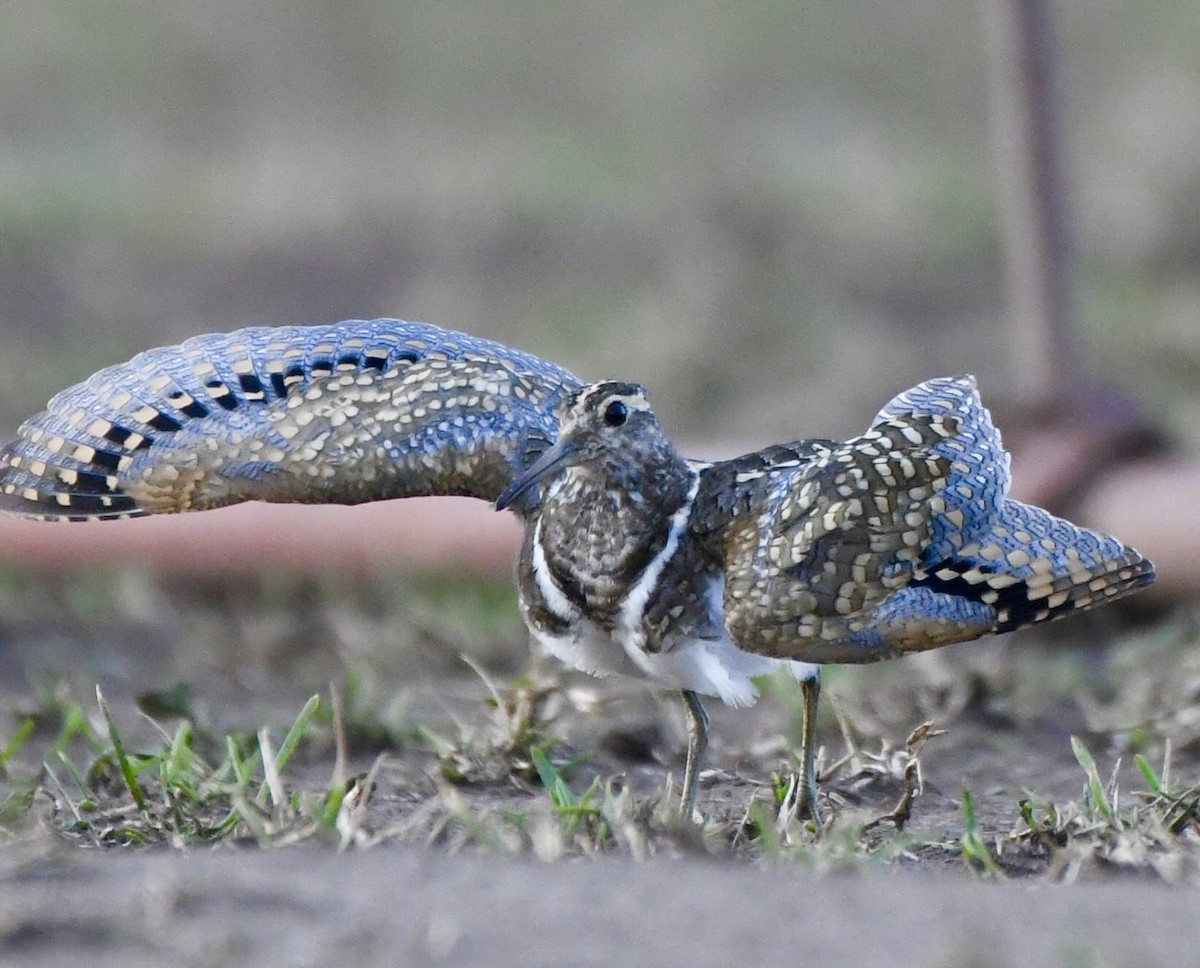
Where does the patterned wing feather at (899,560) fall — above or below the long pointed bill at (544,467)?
below

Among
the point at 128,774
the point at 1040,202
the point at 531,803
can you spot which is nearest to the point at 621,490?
the point at 531,803

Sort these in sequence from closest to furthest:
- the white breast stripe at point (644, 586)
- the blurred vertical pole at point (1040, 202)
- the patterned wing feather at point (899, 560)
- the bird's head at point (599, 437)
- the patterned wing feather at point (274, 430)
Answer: the patterned wing feather at point (899, 560), the white breast stripe at point (644, 586), the bird's head at point (599, 437), the patterned wing feather at point (274, 430), the blurred vertical pole at point (1040, 202)

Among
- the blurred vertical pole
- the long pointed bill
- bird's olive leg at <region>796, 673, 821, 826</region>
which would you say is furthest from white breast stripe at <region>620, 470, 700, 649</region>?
the blurred vertical pole

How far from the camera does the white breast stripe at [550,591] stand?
12.4ft

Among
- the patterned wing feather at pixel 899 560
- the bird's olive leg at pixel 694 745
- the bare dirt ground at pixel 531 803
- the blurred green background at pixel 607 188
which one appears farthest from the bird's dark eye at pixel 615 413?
the blurred green background at pixel 607 188

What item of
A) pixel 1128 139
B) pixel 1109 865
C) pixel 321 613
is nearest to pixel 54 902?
pixel 1109 865

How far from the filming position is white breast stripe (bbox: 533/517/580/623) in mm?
3781

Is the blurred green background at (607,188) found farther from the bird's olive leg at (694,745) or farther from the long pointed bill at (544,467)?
the long pointed bill at (544,467)

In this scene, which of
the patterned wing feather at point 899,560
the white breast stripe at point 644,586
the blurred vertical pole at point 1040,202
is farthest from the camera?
the blurred vertical pole at point 1040,202

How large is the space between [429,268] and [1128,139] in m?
3.68

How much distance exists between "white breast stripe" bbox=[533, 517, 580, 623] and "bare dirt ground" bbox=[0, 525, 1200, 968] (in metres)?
0.33

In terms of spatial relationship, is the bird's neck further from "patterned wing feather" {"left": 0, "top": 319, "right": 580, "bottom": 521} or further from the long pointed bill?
"patterned wing feather" {"left": 0, "top": 319, "right": 580, "bottom": 521}

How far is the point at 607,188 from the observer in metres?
11.3

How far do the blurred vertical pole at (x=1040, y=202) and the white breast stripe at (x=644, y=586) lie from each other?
2440 mm
